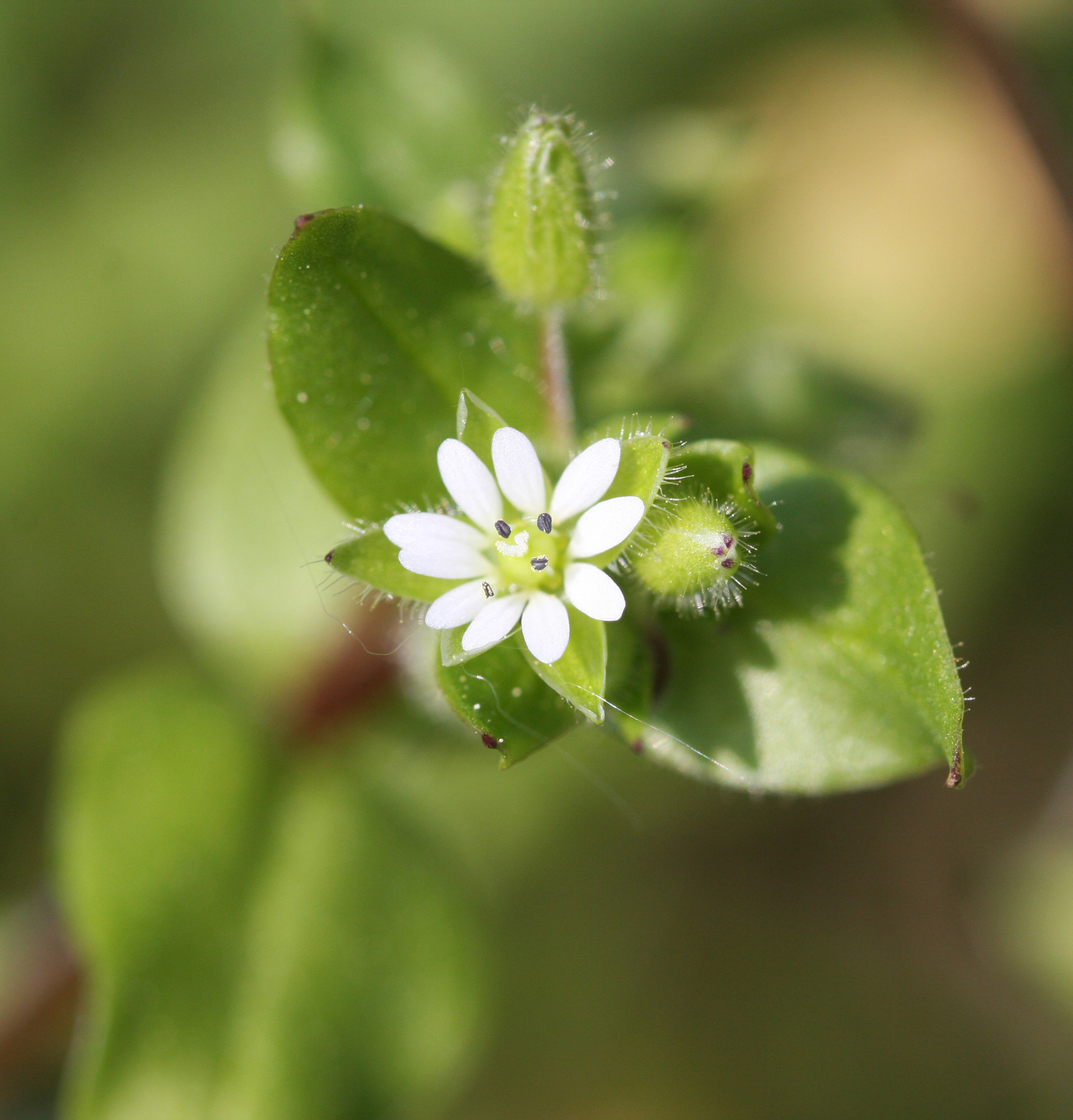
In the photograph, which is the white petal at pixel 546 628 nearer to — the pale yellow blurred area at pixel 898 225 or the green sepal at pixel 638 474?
the green sepal at pixel 638 474

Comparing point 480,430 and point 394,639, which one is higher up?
point 480,430

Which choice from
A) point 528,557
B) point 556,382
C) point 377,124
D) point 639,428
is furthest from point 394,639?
point 377,124

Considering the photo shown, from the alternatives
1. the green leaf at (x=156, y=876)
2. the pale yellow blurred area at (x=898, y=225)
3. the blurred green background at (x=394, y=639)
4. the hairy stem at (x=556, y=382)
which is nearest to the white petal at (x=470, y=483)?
the hairy stem at (x=556, y=382)

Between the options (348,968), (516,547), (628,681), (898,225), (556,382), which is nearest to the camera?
(516,547)

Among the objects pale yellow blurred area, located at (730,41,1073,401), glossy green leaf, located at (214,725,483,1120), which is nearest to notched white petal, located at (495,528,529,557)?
glossy green leaf, located at (214,725,483,1120)

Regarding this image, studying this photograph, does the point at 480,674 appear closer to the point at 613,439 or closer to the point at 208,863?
the point at 613,439

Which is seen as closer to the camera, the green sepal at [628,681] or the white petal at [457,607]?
the white petal at [457,607]

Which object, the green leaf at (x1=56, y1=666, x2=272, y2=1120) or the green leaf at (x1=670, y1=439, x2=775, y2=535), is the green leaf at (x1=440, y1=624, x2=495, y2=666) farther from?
the green leaf at (x1=56, y1=666, x2=272, y2=1120)

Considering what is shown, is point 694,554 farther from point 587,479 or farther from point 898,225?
point 898,225
